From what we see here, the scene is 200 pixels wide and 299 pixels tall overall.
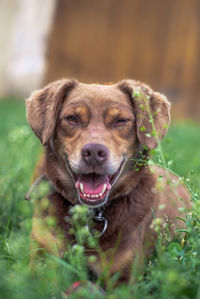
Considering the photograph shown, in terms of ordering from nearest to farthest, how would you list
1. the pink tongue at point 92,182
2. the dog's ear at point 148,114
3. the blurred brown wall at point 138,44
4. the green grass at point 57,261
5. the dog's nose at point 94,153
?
the green grass at point 57,261 → the dog's nose at point 94,153 → the pink tongue at point 92,182 → the dog's ear at point 148,114 → the blurred brown wall at point 138,44

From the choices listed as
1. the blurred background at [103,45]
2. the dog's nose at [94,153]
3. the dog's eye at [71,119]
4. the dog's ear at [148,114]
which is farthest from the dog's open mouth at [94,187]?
the blurred background at [103,45]

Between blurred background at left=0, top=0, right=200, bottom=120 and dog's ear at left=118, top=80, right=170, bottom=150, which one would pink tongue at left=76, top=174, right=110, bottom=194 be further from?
blurred background at left=0, top=0, right=200, bottom=120

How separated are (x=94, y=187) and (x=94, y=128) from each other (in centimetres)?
44

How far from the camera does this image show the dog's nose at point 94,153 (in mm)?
3150

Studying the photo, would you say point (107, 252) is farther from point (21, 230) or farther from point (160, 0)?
point (160, 0)

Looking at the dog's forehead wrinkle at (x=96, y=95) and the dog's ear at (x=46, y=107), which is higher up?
the dog's forehead wrinkle at (x=96, y=95)

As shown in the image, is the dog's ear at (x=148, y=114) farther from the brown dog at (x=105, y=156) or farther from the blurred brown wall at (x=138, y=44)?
the blurred brown wall at (x=138, y=44)

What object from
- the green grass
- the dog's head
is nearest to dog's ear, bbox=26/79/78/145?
the dog's head

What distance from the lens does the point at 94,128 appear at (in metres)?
3.40

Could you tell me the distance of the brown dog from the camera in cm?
322

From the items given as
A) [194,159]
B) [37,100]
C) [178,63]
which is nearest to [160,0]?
[178,63]

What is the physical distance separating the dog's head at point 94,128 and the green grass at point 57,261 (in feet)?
1.09

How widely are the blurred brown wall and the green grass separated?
859 cm

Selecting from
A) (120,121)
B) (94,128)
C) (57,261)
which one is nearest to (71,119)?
(94,128)
